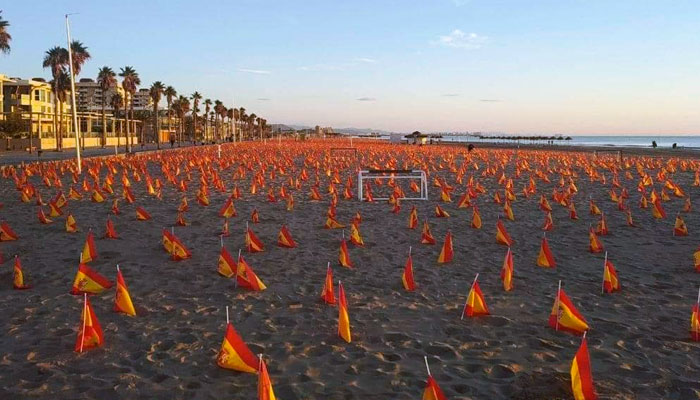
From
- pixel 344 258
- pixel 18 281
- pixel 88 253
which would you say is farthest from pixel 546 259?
pixel 18 281

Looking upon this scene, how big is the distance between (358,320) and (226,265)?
2578 mm

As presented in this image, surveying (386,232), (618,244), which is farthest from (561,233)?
(386,232)

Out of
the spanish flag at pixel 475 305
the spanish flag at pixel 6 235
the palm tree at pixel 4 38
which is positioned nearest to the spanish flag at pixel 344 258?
the spanish flag at pixel 475 305

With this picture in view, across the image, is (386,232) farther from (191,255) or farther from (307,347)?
(307,347)

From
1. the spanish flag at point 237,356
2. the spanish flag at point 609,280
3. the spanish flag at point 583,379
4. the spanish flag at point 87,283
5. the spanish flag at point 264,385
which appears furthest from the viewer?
the spanish flag at point 609,280

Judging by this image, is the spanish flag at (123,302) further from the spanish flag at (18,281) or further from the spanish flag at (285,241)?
the spanish flag at (285,241)

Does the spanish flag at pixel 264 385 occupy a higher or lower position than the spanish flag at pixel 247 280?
higher

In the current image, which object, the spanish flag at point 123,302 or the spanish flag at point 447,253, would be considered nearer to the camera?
the spanish flag at point 123,302

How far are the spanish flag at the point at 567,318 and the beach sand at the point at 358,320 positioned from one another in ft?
0.41

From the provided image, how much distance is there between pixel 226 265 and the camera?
7.61 meters

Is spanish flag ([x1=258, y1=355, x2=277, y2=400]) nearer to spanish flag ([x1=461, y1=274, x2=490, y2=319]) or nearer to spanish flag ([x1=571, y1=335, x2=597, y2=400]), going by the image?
spanish flag ([x1=571, y1=335, x2=597, y2=400])

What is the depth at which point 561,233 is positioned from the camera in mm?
11133

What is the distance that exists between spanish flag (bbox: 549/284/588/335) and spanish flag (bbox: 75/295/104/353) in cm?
453

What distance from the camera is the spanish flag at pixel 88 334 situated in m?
4.96
